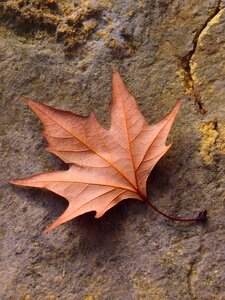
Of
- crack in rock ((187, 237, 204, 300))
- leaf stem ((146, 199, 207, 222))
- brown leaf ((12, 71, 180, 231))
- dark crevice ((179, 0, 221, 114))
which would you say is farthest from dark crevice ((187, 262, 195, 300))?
dark crevice ((179, 0, 221, 114))

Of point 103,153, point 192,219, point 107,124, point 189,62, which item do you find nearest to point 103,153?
point 103,153

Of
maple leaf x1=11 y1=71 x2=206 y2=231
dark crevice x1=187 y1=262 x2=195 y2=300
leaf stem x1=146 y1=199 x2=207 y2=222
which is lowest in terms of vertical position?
dark crevice x1=187 y1=262 x2=195 y2=300

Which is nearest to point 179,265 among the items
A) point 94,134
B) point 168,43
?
point 94,134

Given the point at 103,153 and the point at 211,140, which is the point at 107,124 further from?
the point at 211,140

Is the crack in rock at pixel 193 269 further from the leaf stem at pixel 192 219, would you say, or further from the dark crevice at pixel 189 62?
the dark crevice at pixel 189 62

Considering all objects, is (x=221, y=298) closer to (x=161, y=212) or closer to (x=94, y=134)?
(x=161, y=212)

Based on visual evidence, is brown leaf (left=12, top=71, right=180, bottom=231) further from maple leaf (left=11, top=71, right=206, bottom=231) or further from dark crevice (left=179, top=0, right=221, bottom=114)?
dark crevice (left=179, top=0, right=221, bottom=114)

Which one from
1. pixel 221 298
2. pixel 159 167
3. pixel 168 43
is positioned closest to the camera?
pixel 221 298
